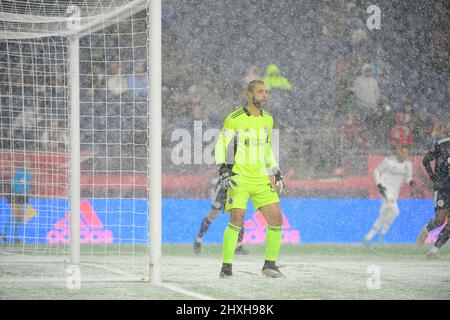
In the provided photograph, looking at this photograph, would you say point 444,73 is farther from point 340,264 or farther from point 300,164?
point 340,264

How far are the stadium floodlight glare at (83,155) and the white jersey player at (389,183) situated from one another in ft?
11.8

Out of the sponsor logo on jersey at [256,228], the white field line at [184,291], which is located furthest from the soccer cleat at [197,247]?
the white field line at [184,291]

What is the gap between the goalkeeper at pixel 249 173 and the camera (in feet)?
27.2

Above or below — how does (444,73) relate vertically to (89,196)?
above

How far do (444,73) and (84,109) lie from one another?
754 centimetres

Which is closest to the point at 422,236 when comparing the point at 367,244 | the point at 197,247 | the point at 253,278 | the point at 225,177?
the point at 367,244

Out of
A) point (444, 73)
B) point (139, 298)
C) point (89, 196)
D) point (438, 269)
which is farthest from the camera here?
point (444, 73)

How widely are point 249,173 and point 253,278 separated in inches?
39.5

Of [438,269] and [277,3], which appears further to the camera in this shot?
[277,3]

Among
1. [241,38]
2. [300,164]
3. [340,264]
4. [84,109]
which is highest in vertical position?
[241,38]

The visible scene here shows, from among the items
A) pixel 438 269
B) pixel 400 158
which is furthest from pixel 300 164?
pixel 438 269

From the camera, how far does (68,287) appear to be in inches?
299

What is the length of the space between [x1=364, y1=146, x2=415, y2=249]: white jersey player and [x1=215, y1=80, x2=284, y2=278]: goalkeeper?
5256 millimetres

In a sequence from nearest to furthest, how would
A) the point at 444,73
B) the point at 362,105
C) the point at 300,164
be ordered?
the point at 300,164, the point at 362,105, the point at 444,73
